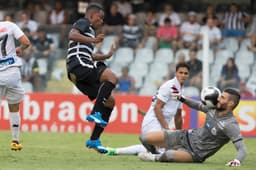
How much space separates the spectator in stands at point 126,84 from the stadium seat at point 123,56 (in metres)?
0.24

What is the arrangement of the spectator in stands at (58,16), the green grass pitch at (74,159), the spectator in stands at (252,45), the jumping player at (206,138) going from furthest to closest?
the spectator in stands at (58,16)
the spectator in stands at (252,45)
the jumping player at (206,138)
the green grass pitch at (74,159)

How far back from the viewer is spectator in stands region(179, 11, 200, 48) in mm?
21234

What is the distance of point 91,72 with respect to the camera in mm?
12312

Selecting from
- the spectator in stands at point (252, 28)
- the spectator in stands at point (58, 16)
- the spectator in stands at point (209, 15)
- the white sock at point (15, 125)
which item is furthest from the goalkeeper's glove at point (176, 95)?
the spectator in stands at point (58, 16)

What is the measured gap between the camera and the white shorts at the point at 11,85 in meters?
12.6

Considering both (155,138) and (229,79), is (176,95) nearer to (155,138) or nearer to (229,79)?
(155,138)

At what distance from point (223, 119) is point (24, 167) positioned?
2834mm

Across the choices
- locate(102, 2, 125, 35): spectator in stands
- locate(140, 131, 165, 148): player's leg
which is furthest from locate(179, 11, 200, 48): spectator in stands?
locate(140, 131, 165, 148): player's leg

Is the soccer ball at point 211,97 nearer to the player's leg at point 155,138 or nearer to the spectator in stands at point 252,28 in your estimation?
the player's leg at point 155,138

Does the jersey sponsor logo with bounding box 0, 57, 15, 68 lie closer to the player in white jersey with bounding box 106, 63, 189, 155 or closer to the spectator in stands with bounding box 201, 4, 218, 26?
the player in white jersey with bounding box 106, 63, 189, 155

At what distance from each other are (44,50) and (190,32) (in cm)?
383

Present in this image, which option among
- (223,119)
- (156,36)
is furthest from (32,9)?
(223,119)

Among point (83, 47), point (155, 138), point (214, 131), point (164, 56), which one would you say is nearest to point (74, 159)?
point (155, 138)

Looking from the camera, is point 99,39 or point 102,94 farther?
point 102,94
